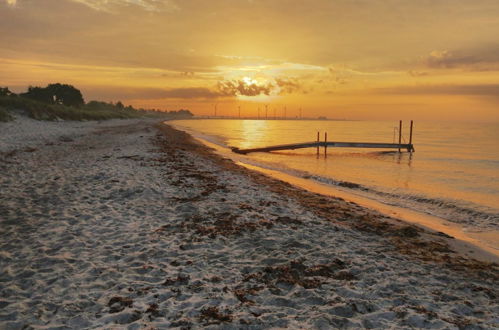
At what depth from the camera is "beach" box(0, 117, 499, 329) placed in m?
5.06

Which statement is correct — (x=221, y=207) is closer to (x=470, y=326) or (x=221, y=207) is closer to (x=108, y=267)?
(x=108, y=267)

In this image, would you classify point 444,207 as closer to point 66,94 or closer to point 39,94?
point 39,94

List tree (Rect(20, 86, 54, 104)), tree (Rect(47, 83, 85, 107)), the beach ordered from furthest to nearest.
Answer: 1. tree (Rect(47, 83, 85, 107))
2. tree (Rect(20, 86, 54, 104))
3. the beach

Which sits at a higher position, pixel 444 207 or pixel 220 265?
pixel 220 265

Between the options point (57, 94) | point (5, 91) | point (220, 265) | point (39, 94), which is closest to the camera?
point (220, 265)

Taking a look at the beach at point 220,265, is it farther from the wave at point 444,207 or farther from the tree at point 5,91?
the tree at point 5,91

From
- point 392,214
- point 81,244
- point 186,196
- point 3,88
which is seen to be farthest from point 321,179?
point 3,88

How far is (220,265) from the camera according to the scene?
6.82 meters

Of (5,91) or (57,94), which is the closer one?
(5,91)

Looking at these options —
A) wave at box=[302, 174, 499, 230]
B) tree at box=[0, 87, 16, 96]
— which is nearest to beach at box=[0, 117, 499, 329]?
wave at box=[302, 174, 499, 230]

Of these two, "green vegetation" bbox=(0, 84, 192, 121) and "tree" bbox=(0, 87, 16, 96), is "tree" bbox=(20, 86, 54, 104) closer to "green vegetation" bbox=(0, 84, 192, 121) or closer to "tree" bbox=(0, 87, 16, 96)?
"green vegetation" bbox=(0, 84, 192, 121)

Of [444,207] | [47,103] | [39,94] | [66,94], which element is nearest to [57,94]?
[66,94]

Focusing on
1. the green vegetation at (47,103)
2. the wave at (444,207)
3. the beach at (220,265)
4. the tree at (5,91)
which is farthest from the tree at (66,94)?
the wave at (444,207)

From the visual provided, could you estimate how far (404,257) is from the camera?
770 centimetres
